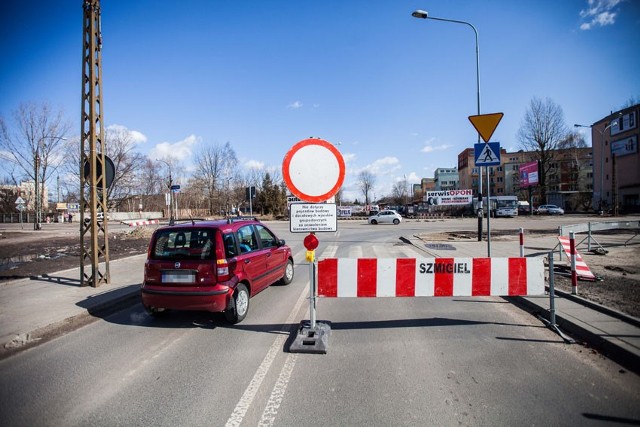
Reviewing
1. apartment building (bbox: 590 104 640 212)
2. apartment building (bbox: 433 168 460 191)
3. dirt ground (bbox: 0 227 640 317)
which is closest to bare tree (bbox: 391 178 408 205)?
Answer: apartment building (bbox: 433 168 460 191)

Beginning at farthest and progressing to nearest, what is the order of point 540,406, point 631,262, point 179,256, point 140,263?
1. point 140,263
2. point 631,262
3. point 179,256
4. point 540,406

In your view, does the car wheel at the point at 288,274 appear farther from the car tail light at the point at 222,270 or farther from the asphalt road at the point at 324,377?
the car tail light at the point at 222,270

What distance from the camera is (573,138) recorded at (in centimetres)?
6353

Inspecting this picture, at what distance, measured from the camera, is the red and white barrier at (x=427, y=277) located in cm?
435

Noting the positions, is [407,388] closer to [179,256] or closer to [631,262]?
[179,256]

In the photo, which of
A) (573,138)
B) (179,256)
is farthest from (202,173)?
(573,138)

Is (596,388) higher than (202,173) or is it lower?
lower

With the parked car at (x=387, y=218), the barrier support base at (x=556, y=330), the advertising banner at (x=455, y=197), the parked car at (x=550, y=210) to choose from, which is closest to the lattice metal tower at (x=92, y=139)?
the barrier support base at (x=556, y=330)

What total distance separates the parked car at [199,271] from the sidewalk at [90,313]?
4.62ft

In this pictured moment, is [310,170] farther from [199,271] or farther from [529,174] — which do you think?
[529,174]

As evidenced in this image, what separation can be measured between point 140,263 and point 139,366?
25.6 ft

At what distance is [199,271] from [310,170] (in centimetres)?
229

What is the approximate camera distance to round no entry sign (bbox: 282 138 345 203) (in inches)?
156

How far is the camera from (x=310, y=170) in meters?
3.97
